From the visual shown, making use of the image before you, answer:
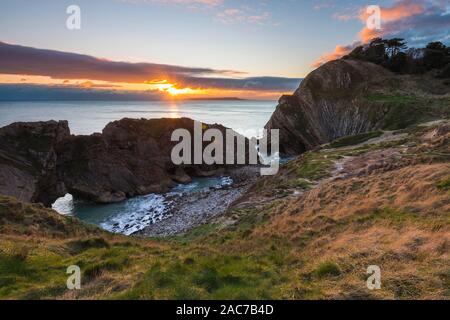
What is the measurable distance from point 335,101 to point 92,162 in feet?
217

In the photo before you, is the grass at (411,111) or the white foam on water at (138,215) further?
the grass at (411,111)

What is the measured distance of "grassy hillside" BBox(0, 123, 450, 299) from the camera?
1038cm

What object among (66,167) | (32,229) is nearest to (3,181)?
(66,167)

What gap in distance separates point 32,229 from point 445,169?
25030 millimetres

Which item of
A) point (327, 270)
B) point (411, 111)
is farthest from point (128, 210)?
point (411, 111)

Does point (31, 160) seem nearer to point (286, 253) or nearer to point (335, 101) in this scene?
point (286, 253)

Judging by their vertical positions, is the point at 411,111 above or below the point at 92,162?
above

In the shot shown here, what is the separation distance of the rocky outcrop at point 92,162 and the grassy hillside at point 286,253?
33056 mm

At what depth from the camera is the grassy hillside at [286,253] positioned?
10383mm

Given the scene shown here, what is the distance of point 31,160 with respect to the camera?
185 feet

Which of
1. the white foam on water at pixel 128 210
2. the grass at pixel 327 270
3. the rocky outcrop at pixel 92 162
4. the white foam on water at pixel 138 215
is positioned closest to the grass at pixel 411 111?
the white foam on water at pixel 128 210

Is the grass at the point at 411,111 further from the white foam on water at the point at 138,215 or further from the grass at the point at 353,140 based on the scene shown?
the white foam on water at the point at 138,215

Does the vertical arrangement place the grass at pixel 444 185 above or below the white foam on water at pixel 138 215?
above
